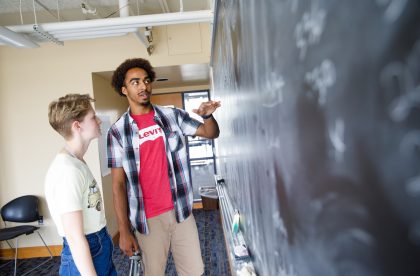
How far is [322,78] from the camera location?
12.3 inches

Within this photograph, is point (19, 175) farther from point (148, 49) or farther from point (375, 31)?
point (375, 31)

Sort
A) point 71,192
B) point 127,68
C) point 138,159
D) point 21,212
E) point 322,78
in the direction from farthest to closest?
point 21,212 → point 127,68 → point 138,159 → point 71,192 → point 322,78

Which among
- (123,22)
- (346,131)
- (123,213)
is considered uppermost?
(123,22)

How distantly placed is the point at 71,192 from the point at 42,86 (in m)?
3.00

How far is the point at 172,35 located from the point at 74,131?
8.40ft

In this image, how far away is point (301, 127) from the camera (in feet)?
1.29

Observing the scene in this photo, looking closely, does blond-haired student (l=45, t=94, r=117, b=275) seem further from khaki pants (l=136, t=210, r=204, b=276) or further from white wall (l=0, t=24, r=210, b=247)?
white wall (l=0, t=24, r=210, b=247)

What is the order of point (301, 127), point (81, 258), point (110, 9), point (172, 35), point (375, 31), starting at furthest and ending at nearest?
point (172, 35), point (110, 9), point (81, 258), point (301, 127), point (375, 31)

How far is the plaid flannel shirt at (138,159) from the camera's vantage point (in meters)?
1.68

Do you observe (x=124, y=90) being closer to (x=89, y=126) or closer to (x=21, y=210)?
(x=89, y=126)

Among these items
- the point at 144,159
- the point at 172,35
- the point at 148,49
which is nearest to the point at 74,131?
the point at 144,159

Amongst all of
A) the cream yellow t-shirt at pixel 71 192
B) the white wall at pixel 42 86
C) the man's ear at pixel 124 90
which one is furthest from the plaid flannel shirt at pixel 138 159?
the white wall at pixel 42 86

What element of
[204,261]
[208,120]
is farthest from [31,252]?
[208,120]

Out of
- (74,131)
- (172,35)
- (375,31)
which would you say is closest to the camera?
(375,31)
